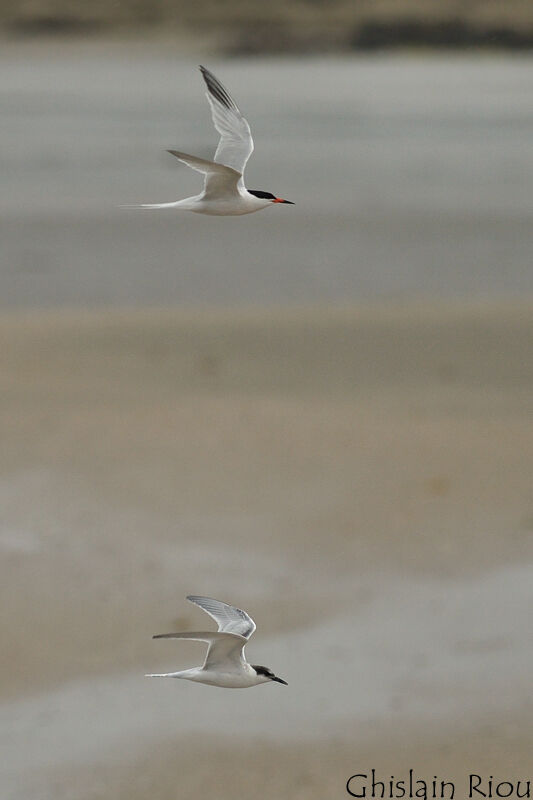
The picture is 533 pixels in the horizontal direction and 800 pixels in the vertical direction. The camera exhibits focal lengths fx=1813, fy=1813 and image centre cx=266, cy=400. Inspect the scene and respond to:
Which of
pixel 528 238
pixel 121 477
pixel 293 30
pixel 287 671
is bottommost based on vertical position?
pixel 287 671

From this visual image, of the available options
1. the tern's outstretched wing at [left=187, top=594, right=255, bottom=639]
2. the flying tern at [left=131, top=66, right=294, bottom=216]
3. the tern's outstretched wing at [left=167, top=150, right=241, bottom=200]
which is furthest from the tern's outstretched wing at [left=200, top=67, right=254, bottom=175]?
the tern's outstretched wing at [left=187, top=594, right=255, bottom=639]

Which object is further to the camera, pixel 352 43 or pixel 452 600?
pixel 352 43

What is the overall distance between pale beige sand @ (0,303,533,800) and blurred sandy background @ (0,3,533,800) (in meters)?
0.03

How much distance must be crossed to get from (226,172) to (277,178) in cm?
1828

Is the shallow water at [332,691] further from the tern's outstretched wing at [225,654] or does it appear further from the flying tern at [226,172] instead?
the flying tern at [226,172]

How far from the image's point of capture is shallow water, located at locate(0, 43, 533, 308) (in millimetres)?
22281

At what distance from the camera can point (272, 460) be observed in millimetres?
15930

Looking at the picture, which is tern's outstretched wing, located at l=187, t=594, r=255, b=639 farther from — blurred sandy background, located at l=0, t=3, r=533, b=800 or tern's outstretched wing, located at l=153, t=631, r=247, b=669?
blurred sandy background, located at l=0, t=3, r=533, b=800

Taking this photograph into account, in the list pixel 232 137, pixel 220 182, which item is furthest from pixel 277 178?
pixel 220 182

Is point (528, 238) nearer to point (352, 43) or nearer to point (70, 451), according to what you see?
point (70, 451)

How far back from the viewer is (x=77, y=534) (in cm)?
1412

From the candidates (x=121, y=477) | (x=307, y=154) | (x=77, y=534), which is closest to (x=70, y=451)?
(x=121, y=477)

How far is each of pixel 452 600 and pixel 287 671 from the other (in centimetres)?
182

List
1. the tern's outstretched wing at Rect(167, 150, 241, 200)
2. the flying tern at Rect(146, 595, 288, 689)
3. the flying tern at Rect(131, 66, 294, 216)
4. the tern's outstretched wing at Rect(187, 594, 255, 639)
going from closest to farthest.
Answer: the flying tern at Rect(146, 595, 288, 689), the tern's outstretched wing at Rect(187, 594, 255, 639), the flying tern at Rect(131, 66, 294, 216), the tern's outstretched wing at Rect(167, 150, 241, 200)
